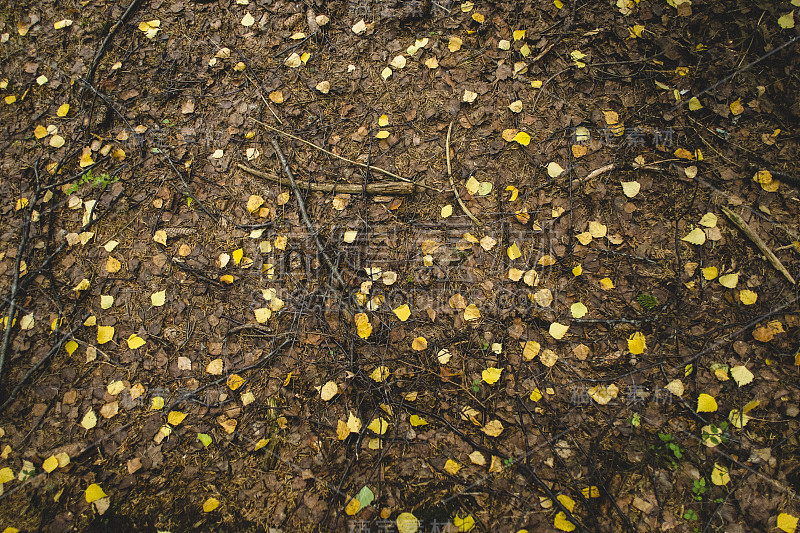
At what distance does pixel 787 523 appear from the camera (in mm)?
1676

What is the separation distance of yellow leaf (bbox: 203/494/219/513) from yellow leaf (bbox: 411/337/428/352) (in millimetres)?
1243

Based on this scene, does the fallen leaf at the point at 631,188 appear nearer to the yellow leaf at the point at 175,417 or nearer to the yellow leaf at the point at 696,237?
the yellow leaf at the point at 696,237

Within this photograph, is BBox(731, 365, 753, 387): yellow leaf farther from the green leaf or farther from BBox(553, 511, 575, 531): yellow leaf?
the green leaf

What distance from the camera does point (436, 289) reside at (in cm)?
224

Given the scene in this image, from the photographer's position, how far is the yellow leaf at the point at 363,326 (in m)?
2.20

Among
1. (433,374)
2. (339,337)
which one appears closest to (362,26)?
(339,337)

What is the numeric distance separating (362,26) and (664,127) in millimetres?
2148

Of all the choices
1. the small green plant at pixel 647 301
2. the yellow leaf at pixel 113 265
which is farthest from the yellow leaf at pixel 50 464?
the small green plant at pixel 647 301

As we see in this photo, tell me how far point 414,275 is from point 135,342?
1687mm

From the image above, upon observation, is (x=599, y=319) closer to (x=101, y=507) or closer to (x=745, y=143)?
(x=745, y=143)

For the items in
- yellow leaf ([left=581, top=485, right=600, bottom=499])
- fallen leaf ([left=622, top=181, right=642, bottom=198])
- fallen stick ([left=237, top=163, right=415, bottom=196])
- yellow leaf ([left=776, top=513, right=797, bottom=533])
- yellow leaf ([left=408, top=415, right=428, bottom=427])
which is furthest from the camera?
fallen stick ([left=237, top=163, right=415, bottom=196])

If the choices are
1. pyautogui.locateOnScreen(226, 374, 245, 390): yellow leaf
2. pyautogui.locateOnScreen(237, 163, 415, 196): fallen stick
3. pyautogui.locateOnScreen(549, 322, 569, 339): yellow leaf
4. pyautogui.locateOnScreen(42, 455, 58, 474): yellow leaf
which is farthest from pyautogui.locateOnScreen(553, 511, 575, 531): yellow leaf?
pyautogui.locateOnScreen(42, 455, 58, 474): yellow leaf

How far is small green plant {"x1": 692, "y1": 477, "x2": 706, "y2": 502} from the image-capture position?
1.75 meters

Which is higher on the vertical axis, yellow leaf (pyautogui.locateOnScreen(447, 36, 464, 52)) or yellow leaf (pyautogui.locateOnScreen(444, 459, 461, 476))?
yellow leaf (pyautogui.locateOnScreen(447, 36, 464, 52))
